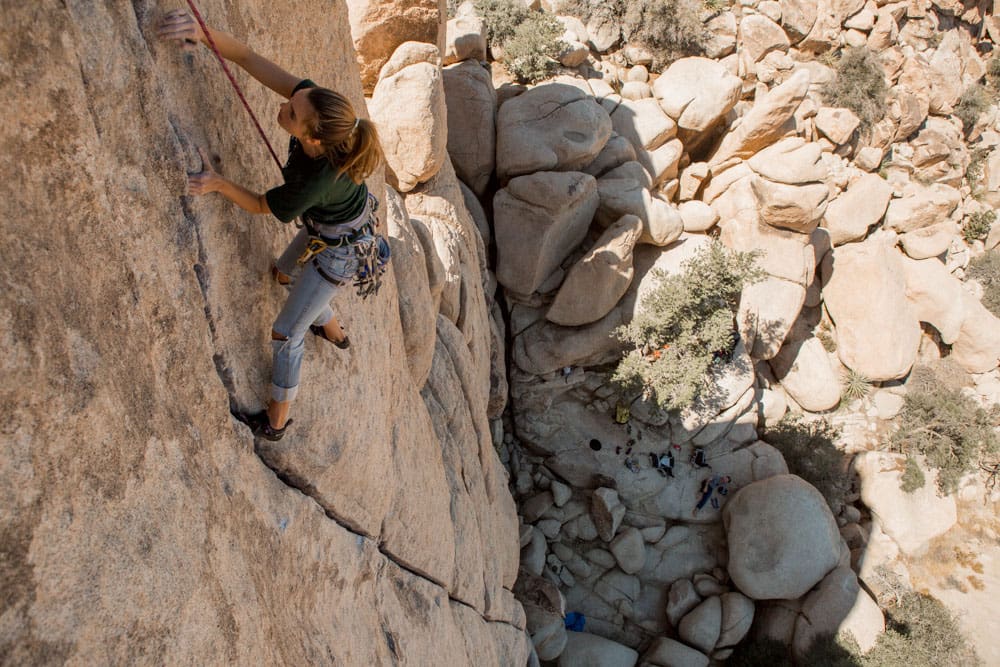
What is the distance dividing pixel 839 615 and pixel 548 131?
11843 millimetres

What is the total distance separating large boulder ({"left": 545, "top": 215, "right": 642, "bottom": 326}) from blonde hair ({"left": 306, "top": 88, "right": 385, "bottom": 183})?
9.95 meters

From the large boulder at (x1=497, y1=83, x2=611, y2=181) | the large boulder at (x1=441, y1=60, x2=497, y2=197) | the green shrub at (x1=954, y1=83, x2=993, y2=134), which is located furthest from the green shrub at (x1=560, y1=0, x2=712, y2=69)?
the green shrub at (x1=954, y1=83, x2=993, y2=134)

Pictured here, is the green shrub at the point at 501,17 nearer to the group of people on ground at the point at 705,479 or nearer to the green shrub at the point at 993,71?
the group of people on ground at the point at 705,479

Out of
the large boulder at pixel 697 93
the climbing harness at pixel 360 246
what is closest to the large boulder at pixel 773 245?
the large boulder at pixel 697 93

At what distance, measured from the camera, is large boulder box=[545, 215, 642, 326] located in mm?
12312

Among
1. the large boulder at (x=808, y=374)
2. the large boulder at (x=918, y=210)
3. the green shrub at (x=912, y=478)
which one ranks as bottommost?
the green shrub at (x=912, y=478)

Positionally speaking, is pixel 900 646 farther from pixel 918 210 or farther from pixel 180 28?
pixel 180 28

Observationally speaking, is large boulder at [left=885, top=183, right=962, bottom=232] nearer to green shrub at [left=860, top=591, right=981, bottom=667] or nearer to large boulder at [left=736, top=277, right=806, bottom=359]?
large boulder at [left=736, top=277, right=806, bottom=359]

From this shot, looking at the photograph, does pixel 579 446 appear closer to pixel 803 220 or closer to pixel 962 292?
pixel 803 220

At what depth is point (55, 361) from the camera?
6.41ft

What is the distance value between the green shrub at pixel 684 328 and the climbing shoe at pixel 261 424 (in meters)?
10.4

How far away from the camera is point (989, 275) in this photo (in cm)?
1716

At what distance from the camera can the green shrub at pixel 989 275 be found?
1675cm

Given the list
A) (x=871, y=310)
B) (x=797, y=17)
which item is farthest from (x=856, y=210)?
(x=797, y=17)
